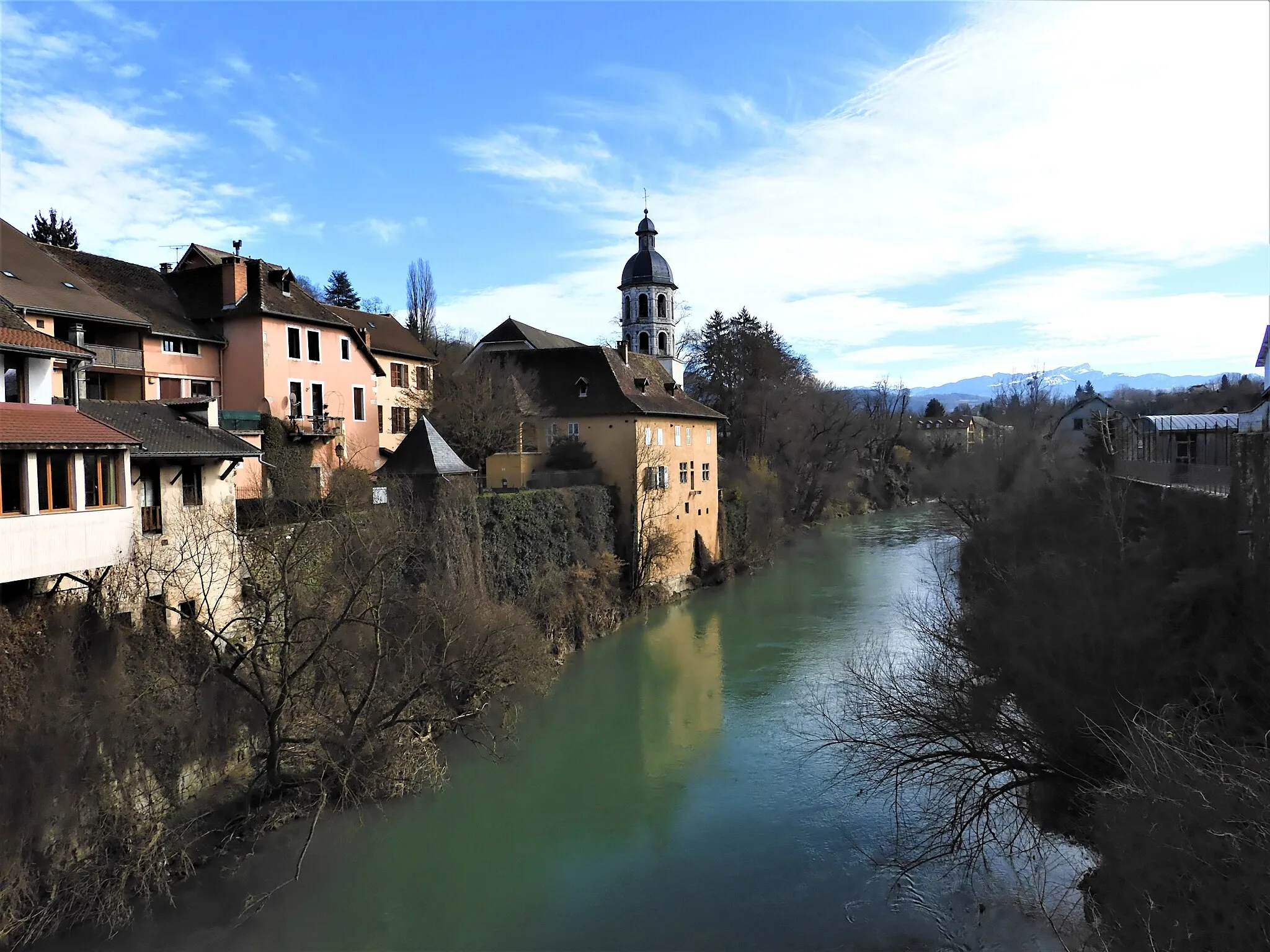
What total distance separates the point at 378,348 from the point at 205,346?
24.5 ft

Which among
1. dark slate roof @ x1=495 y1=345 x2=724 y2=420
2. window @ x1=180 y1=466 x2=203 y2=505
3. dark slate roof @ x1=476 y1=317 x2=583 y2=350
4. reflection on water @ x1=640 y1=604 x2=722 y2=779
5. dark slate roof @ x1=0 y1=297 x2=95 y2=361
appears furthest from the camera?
dark slate roof @ x1=476 y1=317 x2=583 y2=350

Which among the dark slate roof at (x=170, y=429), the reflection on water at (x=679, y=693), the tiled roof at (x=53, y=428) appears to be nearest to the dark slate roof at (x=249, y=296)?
the dark slate roof at (x=170, y=429)

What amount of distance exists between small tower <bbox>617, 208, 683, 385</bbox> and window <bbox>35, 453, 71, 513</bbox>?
97.7ft

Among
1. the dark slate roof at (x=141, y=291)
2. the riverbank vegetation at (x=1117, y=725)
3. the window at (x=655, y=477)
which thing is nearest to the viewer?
the riverbank vegetation at (x=1117, y=725)

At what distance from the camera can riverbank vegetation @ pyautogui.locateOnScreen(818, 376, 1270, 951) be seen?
19.2ft

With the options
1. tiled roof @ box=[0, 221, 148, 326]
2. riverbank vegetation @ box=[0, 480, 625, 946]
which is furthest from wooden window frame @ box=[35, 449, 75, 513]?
tiled roof @ box=[0, 221, 148, 326]

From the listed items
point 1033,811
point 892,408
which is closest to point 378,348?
point 1033,811

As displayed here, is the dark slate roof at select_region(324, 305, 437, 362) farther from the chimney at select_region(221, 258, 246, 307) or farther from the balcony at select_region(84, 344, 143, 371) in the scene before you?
the balcony at select_region(84, 344, 143, 371)

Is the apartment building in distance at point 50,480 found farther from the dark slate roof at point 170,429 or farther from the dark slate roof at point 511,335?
the dark slate roof at point 511,335

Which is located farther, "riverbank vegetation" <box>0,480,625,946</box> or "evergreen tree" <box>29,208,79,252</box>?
"evergreen tree" <box>29,208,79,252</box>

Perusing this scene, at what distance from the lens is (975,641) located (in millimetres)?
12156

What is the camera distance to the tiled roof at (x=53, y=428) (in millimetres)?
10734

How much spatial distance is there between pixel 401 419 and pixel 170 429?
50.6 ft

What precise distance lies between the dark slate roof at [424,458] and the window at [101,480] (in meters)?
7.59
